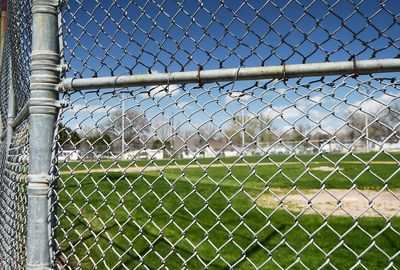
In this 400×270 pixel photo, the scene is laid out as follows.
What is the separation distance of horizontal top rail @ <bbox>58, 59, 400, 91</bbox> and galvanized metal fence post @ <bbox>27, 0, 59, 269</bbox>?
0.09 metres

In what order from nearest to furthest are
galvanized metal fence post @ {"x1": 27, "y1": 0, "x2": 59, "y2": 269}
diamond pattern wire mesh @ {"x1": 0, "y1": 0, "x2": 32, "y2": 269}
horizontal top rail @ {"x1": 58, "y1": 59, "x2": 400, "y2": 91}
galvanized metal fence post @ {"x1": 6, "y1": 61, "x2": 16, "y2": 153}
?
horizontal top rail @ {"x1": 58, "y1": 59, "x2": 400, "y2": 91}, galvanized metal fence post @ {"x1": 27, "y1": 0, "x2": 59, "y2": 269}, diamond pattern wire mesh @ {"x1": 0, "y1": 0, "x2": 32, "y2": 269}, galvanized metal fence post @ {"x1": 6, "y1": 61, "x2": 16, "y2": 153}

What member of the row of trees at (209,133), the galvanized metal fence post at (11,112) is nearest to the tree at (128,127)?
the row of trees at (209,133)

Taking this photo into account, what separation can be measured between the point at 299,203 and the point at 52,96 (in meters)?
6.39

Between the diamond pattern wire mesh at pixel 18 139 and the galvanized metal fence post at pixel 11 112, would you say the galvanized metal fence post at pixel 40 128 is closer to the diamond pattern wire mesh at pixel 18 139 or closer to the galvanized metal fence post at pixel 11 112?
the diamond pattern wire mesh at pixel 18 139

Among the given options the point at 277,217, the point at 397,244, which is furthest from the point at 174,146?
the point at 277,217

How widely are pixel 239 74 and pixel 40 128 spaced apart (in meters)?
0.98

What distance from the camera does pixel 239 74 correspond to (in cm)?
156

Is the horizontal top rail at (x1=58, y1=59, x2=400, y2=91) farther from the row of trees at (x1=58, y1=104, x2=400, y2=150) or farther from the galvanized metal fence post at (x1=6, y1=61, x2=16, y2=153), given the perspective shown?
the galvanized metal fence post at (x1=6, y1=61, x2=16, y2=153)

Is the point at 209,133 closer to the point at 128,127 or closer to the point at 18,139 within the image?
the point at 128,127

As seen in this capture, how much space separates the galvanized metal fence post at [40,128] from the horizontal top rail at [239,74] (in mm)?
95

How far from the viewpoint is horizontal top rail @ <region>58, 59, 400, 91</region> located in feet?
4.65

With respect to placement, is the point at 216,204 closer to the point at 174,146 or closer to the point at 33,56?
the point at 174,146

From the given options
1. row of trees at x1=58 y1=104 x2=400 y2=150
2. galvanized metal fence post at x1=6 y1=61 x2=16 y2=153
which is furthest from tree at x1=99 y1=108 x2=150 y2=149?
galvanized metal fence post at x1=6 y1=61 x2=16 y2=153

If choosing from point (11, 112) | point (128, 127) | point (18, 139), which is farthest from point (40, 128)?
point (11, 112)
